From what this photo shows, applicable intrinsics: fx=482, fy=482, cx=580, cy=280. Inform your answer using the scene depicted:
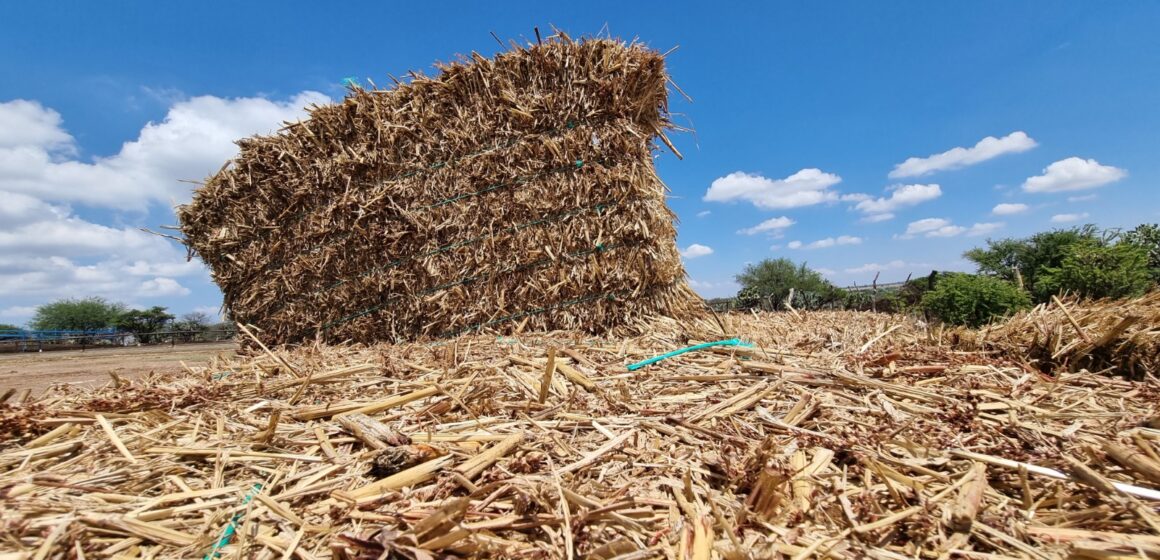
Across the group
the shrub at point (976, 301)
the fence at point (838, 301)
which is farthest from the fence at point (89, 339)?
the shrub at point (976, 301)

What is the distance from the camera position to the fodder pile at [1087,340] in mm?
2850

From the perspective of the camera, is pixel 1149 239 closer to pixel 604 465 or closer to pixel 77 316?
pixel 604 465

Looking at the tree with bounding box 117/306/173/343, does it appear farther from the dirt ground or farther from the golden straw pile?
the golden straw pile

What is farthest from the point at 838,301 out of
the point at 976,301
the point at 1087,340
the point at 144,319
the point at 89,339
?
the point at 144,319

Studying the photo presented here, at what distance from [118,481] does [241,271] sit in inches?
155

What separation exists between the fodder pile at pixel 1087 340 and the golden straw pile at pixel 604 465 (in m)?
0.37

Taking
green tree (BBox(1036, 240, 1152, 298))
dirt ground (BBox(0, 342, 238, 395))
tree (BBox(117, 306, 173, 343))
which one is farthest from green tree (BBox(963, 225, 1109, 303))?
tree (BBox(117, 306, 173, 343))

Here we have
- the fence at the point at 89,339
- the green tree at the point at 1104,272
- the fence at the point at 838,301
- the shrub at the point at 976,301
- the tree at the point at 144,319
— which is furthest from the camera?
the tree at the point at 144,319

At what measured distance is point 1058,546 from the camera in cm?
128

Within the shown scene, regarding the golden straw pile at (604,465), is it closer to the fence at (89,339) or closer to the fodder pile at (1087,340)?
the fodder pile at (1087,340)

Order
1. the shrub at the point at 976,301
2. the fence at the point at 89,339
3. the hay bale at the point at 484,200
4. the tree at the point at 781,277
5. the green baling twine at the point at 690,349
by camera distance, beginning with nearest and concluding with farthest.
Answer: the green baling twine at the point at 690,349
the hay bale at the point at 484,200
the shrub at the point at 976,301
the fence at the point at 89,339
the tree at the point at 781,277

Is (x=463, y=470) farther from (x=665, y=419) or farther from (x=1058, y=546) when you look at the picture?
(x=1058, y=546)

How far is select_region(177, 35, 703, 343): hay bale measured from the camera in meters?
4.03

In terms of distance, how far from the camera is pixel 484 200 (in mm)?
4215
